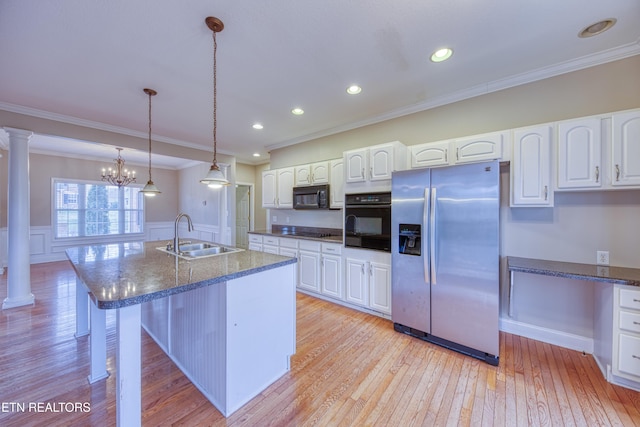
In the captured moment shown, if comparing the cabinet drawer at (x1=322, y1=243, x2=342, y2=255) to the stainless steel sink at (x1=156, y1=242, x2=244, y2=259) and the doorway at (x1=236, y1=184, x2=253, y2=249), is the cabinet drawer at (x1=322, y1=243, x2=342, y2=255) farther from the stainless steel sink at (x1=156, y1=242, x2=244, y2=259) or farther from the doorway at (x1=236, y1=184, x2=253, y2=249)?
the doorway at (x1=236, y1=184, x2=253, y2=249)

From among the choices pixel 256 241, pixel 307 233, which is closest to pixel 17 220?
pixel 256 241

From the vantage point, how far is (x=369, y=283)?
3.19 metres

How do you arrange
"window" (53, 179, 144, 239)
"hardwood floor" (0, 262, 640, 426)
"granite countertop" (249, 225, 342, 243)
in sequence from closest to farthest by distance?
"hardwood floor" (0, 262, 640, 426) → "granite countertop" (249, 225, 342, 243) → "window" (53, 179, 144, 239)

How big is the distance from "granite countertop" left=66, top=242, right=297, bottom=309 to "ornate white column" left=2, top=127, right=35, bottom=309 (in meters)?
1.80

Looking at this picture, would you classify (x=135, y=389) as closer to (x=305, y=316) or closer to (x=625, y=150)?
(x=305, y=316)

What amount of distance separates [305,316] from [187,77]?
9.90ft

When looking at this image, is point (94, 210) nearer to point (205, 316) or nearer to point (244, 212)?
point (244, 212)

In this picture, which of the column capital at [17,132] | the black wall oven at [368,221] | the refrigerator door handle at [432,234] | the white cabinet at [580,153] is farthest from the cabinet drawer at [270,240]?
the white cabinet at [580,153]

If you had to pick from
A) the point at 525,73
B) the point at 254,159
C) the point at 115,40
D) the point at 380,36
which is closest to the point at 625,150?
the point at 525,73

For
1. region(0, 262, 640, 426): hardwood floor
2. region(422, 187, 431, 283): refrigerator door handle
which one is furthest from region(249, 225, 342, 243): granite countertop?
region(0, 262, 640, 426): hardwood floor

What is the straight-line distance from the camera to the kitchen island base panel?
5.56 ft

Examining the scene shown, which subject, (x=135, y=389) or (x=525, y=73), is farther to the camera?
(x=525, y=73)

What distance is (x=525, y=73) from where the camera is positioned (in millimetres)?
2518

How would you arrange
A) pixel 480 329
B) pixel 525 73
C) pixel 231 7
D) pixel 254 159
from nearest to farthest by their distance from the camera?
pixel 231 7 < pixel 480 329 < pixel 525 73 < pixel 254 159
